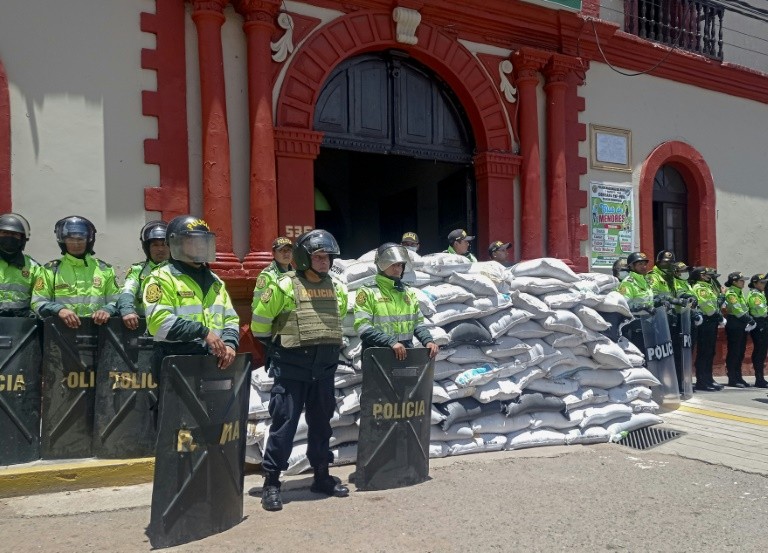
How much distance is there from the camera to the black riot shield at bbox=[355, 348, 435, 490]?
5191 millimetres

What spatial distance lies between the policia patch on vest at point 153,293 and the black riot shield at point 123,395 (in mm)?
1196

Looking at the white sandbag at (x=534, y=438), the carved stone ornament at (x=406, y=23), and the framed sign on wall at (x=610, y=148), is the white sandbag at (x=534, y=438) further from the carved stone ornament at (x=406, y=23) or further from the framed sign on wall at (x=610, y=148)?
the framed sign on wall at (x=610, y=148)

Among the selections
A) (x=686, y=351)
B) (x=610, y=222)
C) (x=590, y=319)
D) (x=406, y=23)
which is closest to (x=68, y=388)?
(x=590, y=319)

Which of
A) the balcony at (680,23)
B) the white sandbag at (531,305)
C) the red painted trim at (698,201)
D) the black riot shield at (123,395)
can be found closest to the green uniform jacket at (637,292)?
the white sandbag at (531,305)

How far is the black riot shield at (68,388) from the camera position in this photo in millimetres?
5422

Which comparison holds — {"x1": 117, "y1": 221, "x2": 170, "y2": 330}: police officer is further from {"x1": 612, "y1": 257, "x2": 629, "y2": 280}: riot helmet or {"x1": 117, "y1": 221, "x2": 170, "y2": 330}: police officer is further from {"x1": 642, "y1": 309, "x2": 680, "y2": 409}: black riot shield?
{"x1": 612, "y1": 257, "x2": 629, "y2": 280}: riot helmet

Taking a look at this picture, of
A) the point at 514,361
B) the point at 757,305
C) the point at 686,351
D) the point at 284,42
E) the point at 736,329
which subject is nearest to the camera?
the point at 514,361

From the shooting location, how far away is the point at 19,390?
5352 millimetres

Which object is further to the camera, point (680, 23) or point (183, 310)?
point (680, 23)

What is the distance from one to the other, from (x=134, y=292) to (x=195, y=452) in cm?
225

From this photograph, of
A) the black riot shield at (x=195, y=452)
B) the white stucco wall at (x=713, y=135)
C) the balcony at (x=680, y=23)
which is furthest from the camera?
the balcony at (x=680, y=23)

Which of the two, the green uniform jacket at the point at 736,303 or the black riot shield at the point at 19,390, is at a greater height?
the green uniform jacket at the point at 736,303

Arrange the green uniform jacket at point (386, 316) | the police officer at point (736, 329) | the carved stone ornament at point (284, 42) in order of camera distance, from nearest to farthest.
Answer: the green uniform jacket at point (386, 316)
the carved stone ornament at point (284, 42)
the police officer at point (736, 329)

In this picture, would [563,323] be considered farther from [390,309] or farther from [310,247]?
[310,247]
